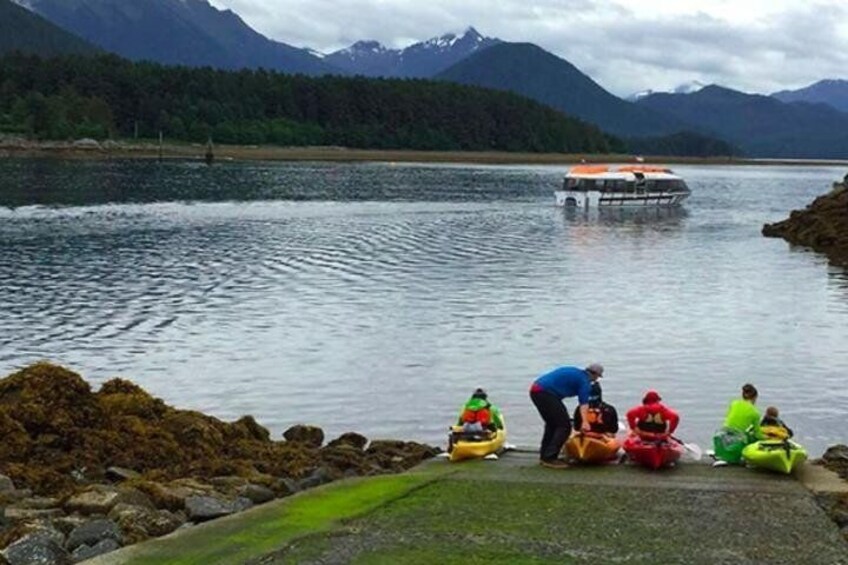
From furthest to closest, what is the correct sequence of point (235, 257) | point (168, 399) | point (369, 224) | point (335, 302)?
1. point (369, 224)
2. point (235, 257)
3. point (335, 302)
4. point (168, 399)

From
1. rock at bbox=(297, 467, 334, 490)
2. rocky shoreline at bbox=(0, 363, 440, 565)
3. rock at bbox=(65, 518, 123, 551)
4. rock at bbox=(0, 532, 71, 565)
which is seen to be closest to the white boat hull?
rocky shoreline at bbox=(0, 363, 440, 565)

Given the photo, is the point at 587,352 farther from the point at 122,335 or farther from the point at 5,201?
the point at 5,201

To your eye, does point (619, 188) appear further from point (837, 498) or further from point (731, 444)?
point (837, 498)

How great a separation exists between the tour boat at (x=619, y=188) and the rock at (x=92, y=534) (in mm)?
99092

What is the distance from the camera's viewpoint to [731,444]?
816 inches

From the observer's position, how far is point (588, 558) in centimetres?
1401

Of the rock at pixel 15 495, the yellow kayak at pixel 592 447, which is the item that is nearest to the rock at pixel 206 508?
the rock at pixel 15 495

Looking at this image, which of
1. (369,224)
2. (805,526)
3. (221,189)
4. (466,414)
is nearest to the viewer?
(805,526)

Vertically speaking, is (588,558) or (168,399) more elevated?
(588,558)

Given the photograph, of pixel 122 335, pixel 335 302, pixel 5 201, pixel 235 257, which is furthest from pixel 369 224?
pixel 122 335

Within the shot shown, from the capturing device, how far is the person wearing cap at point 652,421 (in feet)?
66.5

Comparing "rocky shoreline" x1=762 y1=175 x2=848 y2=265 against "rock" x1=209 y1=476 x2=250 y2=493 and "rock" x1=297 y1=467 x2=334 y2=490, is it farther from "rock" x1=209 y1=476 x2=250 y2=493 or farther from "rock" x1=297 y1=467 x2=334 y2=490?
"rock" x1=209 y1=476 x2=250 y2=493

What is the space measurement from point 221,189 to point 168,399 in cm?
10103

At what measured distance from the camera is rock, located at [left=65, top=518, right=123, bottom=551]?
14904mm
